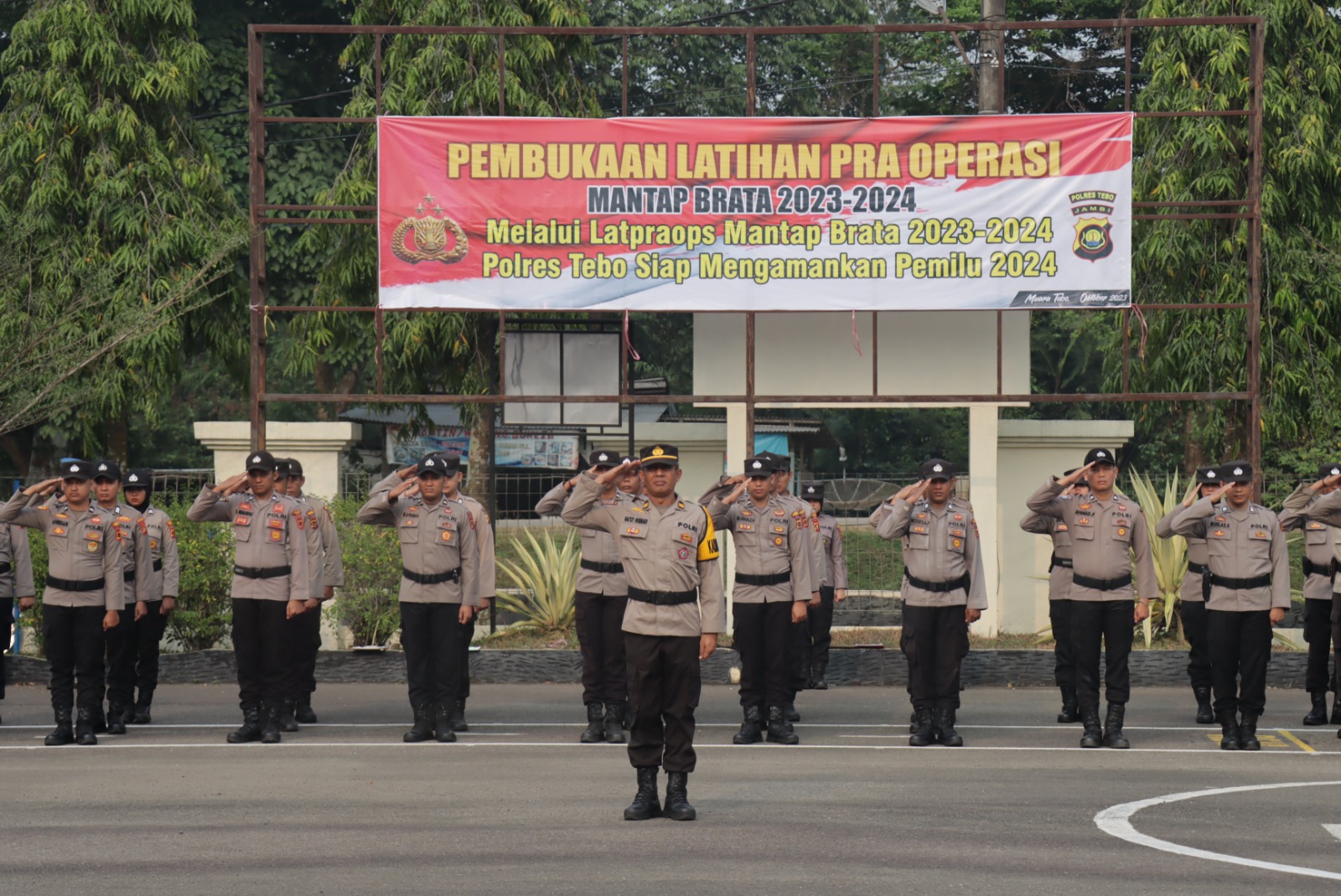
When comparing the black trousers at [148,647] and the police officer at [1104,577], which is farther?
the black trousers at [148,647]

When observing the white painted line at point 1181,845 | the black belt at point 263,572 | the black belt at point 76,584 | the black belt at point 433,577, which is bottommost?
the white painted line at point 1181,845

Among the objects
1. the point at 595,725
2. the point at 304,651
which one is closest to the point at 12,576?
the point at 304,651

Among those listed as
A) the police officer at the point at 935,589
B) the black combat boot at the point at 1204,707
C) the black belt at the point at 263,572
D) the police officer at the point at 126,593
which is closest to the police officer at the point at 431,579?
the black belt at the point at 263,572

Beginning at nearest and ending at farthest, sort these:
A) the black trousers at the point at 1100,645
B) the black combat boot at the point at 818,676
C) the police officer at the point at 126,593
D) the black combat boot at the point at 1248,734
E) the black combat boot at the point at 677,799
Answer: the black combat boot at the point at 677,799
the black combat boot at the point at 1248,734
the black trousers at the point at 1100,645
the police officer at the point at 126,593
the black combat boot at the point at 818,676

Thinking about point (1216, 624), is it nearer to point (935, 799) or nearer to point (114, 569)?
point (935, 799)

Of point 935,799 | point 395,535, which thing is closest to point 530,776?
point 935,799

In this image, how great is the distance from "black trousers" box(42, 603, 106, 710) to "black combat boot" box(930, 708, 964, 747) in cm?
566

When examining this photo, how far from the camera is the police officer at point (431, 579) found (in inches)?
490

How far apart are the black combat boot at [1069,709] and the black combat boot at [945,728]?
4.59 ft

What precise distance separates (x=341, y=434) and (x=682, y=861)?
9970 millimetres

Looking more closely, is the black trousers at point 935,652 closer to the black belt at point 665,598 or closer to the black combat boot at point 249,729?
the black belt at point 665,598

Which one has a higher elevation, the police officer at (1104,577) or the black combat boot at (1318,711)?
the police officer at (1104,577)

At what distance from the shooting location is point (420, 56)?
68.9 ft

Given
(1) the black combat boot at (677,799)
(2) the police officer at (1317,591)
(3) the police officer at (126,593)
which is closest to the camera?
(1) the black combat boot at (677,799)
